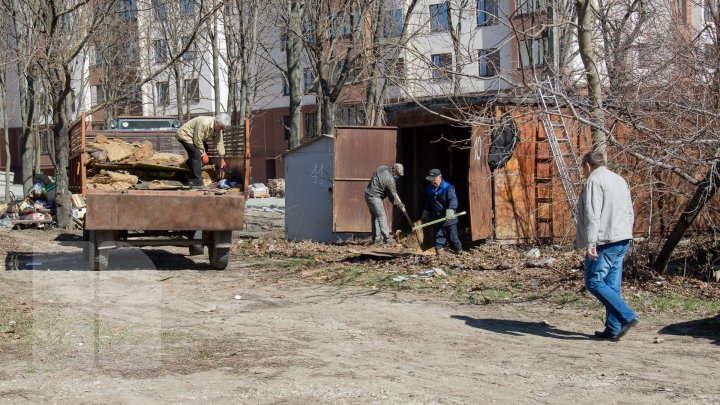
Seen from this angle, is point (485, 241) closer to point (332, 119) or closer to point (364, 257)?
point (364, 257)

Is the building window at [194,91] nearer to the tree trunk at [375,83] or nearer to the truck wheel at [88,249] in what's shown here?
the tree trunk at [375,83]

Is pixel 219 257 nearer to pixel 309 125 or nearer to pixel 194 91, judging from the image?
pixel 194 91

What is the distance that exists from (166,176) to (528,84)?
591cm

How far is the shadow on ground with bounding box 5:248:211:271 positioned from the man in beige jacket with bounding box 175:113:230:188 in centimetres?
157

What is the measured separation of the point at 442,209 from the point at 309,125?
33297 millimetres

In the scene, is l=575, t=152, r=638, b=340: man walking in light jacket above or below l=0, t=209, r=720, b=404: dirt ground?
above

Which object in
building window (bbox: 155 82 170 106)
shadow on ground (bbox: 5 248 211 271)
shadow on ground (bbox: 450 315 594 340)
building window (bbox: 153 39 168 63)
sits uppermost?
building window (bbox: 153 39 168 63)

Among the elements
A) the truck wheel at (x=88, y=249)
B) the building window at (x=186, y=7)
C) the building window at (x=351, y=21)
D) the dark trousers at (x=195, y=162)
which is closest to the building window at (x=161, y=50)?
the building window at (x=186, y=7)

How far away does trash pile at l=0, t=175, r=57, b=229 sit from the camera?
1984 cm

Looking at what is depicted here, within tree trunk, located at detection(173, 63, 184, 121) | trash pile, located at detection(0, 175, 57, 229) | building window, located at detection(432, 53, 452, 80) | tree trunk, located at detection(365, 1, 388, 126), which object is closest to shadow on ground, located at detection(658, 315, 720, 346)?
building window, located at detection(432, 53, 452, 80)

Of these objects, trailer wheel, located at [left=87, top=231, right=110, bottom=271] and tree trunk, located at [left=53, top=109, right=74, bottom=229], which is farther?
tree trunk, located at [left=53, top=109, right=74, bottom=229]

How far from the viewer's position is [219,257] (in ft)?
42.2

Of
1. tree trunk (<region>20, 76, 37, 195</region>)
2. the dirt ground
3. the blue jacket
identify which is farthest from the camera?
tree trunk (<region>20, 76, 37, 195</region>)

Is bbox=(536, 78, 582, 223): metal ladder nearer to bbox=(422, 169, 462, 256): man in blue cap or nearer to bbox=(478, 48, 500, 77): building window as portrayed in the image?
bbox=(478, 48, 500, 77): building window
